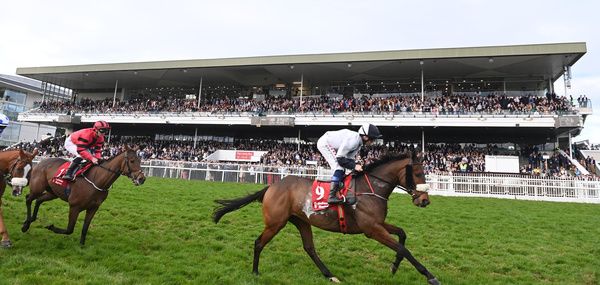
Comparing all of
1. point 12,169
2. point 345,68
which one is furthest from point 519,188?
point 12,169

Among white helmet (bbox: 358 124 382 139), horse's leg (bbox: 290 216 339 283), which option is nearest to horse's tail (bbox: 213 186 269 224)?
horse's leg (bbox: 290 216 339 283)

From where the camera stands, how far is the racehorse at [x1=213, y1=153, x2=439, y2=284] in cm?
494

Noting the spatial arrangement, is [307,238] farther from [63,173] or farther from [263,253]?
[63,173]

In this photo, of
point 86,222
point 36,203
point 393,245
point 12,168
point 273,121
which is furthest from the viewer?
point 273,121

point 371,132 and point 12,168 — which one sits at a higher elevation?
point 371,132

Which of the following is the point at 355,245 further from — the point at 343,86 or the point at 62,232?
the point at 343,86

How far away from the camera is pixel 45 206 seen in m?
8.78

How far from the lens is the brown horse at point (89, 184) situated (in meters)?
6.23

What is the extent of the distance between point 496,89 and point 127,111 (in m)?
30.3

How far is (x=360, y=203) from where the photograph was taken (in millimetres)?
4988

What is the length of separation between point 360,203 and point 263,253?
2.11 m

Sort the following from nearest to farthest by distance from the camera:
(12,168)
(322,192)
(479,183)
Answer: (322,192) → (12,168) → (479,183)

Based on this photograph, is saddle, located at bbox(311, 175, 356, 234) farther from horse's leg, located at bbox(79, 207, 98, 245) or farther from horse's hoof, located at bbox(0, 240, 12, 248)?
horse's hoof, located at bbox(0, 240, 12, 248)

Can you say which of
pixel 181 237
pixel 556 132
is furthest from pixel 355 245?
pixel 556 132
